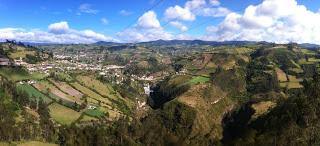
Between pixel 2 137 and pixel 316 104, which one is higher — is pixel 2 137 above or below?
below

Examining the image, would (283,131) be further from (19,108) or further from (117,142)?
(19,108)

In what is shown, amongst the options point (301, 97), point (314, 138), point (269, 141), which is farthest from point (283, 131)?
point (301, 97)

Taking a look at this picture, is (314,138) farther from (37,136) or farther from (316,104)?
(37,136)

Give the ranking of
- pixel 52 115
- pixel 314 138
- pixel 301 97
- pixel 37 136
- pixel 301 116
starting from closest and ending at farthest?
1. pixel 314 138
2. pixel 301 116
3. pixel 301 97
4. pixel 37 136
5. pixel 52 115

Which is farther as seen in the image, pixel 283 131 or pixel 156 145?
pixel 156 145

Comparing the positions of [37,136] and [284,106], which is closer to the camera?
[284,106]

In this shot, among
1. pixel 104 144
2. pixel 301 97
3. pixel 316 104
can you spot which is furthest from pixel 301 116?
pixel 104 144

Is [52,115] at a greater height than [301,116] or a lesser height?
lesser

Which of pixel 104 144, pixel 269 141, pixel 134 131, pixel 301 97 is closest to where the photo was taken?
pixel 269 141

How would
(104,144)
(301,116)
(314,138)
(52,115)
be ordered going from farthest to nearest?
1. (52,115)
2. (104,144)
3. (301,116)
4. (314,138)
